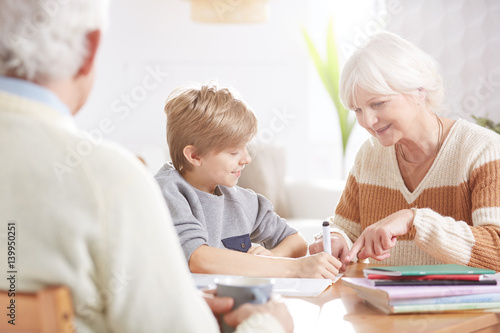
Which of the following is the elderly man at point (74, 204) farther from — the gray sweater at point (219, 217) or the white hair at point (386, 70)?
the white hair at point (386, 70)

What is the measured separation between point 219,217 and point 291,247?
0.26 m

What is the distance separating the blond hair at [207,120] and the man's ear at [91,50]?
0.83 meters

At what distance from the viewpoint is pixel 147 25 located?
491 cm

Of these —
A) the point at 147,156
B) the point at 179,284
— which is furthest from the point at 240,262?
the point at 147,156

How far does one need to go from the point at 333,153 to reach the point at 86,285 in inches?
179

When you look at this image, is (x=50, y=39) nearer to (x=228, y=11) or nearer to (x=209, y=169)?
(x=209, y=169)

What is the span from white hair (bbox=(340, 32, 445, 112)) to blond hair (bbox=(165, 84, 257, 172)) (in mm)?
316

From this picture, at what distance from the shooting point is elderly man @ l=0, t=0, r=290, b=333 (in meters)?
0.64

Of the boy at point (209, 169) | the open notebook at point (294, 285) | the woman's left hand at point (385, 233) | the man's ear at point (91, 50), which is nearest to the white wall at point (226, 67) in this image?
the boy at point (209, 169)

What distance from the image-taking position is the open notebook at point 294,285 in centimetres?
119

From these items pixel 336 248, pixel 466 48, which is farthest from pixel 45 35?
pixel 466 48

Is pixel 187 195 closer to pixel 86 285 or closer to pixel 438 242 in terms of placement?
pixel 438 242

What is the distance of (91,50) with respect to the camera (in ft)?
2.34

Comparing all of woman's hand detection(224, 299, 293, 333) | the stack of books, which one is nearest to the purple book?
the stack of books
